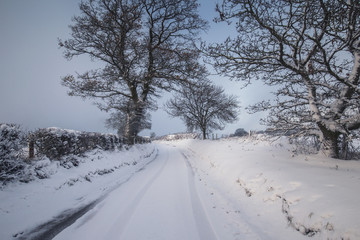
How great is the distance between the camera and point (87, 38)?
9000 mm

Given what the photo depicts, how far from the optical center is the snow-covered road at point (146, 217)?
2574 mm

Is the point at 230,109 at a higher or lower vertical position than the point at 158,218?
higher

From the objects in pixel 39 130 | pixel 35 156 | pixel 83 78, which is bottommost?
pixel 35 156

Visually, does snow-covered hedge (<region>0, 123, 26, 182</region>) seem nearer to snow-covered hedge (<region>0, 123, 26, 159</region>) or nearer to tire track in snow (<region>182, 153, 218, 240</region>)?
snow-covered hedge (<region>0, 123, 26, 159</region>)

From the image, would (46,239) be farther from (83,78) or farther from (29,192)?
(83,78)

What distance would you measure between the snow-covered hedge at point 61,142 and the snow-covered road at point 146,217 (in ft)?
9.54

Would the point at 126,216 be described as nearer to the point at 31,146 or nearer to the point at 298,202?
the point at 298,202

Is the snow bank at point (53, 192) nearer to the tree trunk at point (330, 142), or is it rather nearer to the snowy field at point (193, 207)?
the snowy field at point (193, 207)

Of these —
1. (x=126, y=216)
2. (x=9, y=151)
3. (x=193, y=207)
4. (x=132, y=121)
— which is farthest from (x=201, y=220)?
(x=132, y=121)

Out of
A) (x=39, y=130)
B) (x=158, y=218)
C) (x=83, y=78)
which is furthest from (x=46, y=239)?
(x=83, y=78)

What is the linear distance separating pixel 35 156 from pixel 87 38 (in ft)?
24.4

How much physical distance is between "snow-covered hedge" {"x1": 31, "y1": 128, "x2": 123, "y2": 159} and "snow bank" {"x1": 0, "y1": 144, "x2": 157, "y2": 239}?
460 millimetres

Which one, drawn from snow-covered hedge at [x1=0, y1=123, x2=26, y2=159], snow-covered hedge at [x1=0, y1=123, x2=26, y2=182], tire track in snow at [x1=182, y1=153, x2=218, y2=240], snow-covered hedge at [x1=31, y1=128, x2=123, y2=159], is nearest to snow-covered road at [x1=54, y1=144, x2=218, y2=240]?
tire track in snow at [x1=182, y1=153, x2=218, y2=240]

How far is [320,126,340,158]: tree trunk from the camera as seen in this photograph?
5538 mm
